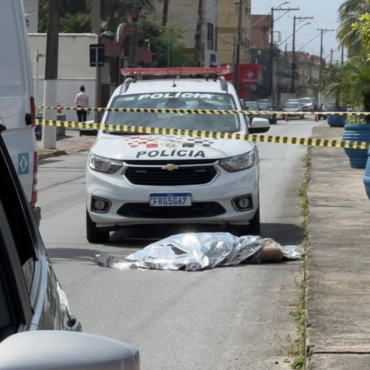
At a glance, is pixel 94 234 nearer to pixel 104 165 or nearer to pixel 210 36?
pixel 104 165

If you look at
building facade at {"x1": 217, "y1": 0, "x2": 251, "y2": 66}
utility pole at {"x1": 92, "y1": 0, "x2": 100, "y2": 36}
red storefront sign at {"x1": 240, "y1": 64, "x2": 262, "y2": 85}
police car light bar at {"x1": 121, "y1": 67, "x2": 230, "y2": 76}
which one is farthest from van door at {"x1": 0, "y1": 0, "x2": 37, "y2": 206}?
building facade at {"x1": 217, "y1": 0, "x2": 251, "y2": 66}

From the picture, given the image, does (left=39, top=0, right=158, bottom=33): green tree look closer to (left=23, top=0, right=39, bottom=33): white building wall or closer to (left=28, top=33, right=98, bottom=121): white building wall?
(left=23, top=0, right=39, bottom=33): white building wall

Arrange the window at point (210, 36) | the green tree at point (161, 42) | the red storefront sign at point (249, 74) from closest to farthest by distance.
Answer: the green tree at point (161, 42) < the window at point (210, 36) < the red storefront sign at point (249, 74)

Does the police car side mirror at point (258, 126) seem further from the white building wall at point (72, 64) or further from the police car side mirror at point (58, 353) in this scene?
the white building wall at point (72, 64)

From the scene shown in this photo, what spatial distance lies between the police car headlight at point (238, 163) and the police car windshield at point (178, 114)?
3.15 ft

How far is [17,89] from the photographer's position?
769 centimetres

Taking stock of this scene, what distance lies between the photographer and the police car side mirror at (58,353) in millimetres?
1876

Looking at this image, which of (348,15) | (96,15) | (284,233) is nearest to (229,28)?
(348,15)

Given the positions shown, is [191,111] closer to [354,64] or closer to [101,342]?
[101,342]

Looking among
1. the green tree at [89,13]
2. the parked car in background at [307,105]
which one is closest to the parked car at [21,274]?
the green tree at [89,13]

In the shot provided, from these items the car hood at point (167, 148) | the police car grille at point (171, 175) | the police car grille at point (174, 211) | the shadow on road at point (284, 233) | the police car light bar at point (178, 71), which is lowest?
the shadow on road at point (284, 233)

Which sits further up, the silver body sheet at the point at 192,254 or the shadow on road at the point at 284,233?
the silver body sheet at the point at 192,254

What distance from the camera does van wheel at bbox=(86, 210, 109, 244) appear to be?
10.9m

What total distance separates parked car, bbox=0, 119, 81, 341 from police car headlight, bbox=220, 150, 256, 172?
24.4ft
